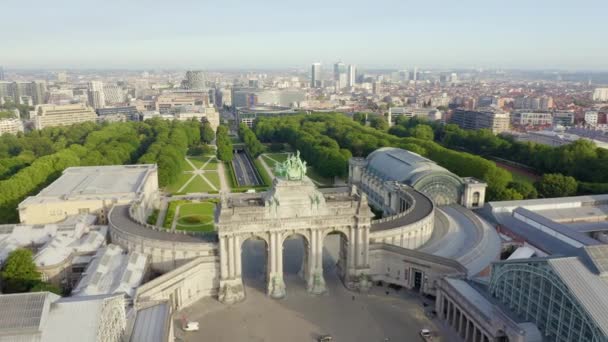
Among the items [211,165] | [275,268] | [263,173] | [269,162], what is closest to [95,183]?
[263,173]

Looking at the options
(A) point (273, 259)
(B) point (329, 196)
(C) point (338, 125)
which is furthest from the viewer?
(C) point (338, 125)

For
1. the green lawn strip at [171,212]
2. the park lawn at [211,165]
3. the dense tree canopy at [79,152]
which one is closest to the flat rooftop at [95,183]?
the dense tree canopy at [79,152]

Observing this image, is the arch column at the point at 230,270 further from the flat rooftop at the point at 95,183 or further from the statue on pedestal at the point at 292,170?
the flat rooftop at the point at 95,183

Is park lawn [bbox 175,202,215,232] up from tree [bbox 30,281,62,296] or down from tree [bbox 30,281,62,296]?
down

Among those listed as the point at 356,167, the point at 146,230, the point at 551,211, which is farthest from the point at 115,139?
the point at 551,211

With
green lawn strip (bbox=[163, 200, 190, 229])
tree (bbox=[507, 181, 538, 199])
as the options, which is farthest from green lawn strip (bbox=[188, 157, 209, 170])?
tree (bbox=[507, 181, 538, 199])

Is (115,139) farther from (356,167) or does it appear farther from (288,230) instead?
(288,230)

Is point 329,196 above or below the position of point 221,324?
above

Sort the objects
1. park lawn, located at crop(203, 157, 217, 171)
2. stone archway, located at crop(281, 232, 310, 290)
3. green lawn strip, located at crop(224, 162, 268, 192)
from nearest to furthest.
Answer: stone archway, located at crop(281, 232, 310, 290) < green lawn strip, located at crop(224, 162, 268, 192) < park lawn, located at crop(203, 157, 217, 171)

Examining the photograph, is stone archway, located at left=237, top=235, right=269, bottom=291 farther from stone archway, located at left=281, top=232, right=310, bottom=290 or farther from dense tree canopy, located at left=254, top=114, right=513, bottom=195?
dense tree canopy, located at left=254, top=114, right=513, bottom=195
